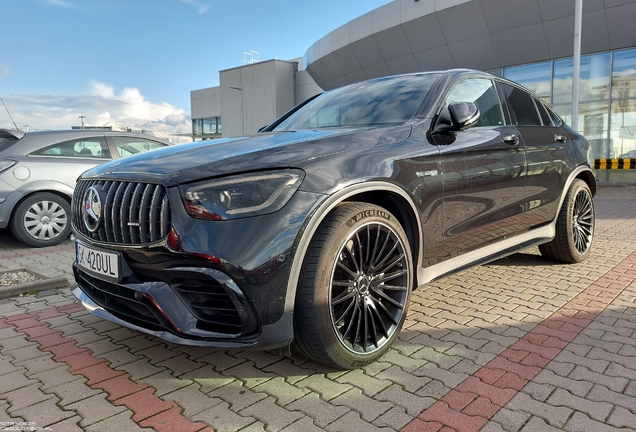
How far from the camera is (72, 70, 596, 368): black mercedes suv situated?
2242 mm

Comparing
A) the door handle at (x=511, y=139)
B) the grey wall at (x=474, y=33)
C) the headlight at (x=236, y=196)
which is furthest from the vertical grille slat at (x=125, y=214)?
the grey wall at (x=474, y=33)

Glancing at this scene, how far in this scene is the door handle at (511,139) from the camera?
12.5 ft

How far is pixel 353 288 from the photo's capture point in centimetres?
261

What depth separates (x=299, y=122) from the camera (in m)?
3.99

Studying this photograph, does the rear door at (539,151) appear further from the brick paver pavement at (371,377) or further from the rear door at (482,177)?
the brick paver pavement at (371,377)

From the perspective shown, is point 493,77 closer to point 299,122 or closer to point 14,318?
point 299,122

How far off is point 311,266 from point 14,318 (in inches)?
105

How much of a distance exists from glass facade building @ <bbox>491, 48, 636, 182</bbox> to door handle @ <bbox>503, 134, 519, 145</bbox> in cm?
1354

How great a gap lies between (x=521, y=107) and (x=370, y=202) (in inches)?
89.7

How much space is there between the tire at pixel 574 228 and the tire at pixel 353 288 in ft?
8.47

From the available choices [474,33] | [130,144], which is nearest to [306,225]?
[130,144]

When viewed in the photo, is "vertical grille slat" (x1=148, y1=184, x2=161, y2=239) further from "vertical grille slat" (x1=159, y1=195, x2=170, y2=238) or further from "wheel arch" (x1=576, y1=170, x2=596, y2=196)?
"wheel arch" (x1=576, y1=170, x2=596, y2=196)

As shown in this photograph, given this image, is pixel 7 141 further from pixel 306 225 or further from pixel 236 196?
pixel 306 225

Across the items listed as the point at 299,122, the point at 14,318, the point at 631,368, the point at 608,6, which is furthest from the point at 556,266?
the point at 608,6
